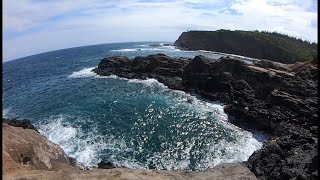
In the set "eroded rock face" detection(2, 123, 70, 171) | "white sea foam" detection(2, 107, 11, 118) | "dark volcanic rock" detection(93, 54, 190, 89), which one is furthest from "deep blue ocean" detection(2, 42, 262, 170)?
"eroded rock face" detection(2, 123, 70, 171)

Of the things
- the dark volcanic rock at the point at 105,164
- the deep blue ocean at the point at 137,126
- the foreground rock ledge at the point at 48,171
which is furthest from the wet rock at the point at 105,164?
the foreground rock ledge at the point at 48,171

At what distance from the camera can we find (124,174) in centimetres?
1559

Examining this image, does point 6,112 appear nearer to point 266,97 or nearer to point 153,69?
point 153,69

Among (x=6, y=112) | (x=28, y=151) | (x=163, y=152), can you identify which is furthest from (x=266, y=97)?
(x=6, y=112)

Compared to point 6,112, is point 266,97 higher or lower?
higher

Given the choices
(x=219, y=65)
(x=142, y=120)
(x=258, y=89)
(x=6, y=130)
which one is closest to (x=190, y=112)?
(x=142, y=120)

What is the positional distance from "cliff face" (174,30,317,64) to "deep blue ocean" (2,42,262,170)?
211 ft

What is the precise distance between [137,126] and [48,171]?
22.6 meters

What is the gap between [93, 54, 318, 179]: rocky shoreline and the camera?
2609cm

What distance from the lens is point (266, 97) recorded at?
47281mm

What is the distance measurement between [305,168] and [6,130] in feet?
72.6

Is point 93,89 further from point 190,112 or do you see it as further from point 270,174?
point 270,174

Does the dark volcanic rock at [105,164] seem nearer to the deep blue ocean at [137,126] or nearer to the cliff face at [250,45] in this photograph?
the deep blue ocean at [137,126]

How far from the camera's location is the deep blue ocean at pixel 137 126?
32.2m
